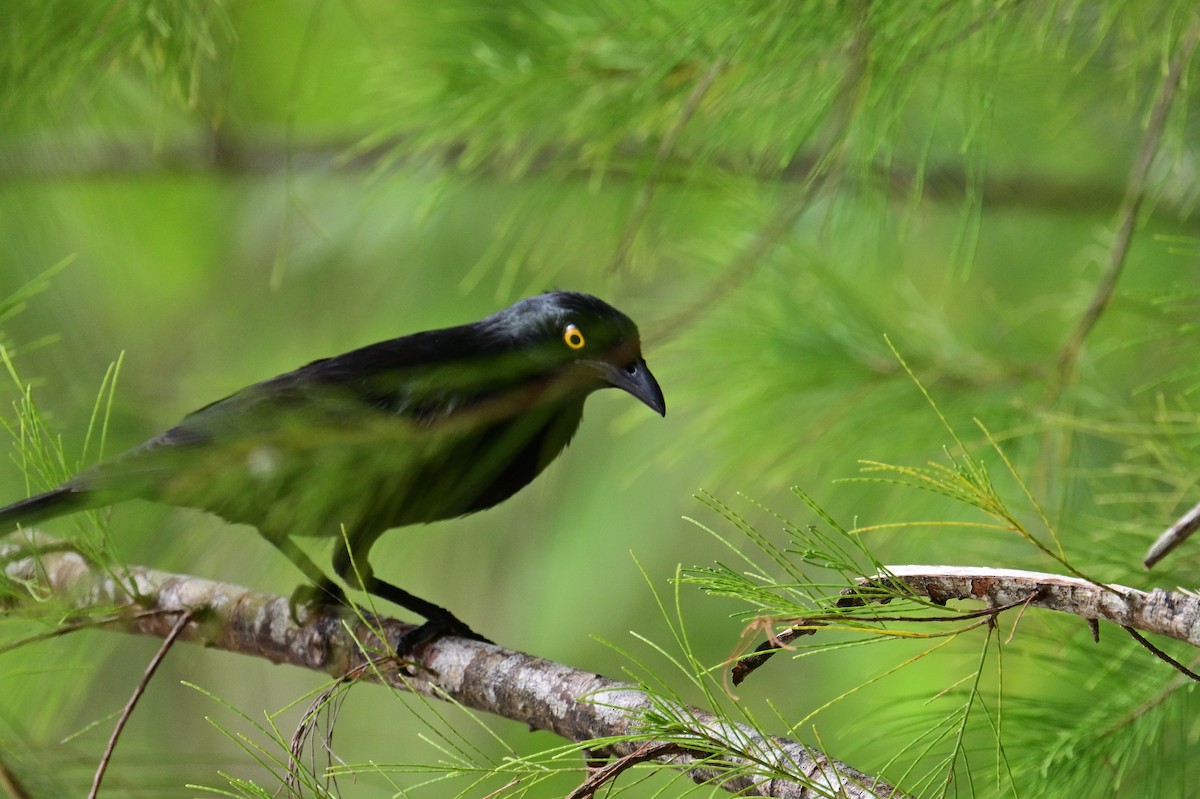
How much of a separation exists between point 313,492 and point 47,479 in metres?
0.32

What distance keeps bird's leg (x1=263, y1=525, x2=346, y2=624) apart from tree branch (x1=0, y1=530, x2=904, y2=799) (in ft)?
0.07

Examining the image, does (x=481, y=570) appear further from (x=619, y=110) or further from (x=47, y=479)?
(x=47, y=479)

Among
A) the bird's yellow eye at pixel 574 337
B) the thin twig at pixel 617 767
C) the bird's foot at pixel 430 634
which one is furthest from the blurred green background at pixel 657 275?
the thin twig at pixel 617 767

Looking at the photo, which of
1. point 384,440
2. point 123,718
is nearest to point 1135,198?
point 384,440

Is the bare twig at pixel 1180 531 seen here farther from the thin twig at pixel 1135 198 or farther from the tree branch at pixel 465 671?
the thin twig at pixel 1135 198

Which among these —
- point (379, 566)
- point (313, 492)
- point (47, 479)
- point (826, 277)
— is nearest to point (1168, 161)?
point (826, 277)

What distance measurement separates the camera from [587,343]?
1504 millimetres

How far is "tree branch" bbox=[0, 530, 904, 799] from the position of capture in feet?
3.27

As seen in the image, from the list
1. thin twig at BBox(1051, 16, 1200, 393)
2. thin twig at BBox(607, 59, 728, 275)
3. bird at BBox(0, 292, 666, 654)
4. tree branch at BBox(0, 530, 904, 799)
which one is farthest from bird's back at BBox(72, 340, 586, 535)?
thin twig at BBox(1051, 16, 1200, 393)

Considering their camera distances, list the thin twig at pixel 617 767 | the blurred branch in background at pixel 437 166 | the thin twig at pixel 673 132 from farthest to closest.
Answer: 1. the blurred branch in background at pixel 437 166
2. the thin twig at pixel 673 132
3. the thin twig at pixel 617 767

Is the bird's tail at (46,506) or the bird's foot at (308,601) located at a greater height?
the bird's tail at (46,506)

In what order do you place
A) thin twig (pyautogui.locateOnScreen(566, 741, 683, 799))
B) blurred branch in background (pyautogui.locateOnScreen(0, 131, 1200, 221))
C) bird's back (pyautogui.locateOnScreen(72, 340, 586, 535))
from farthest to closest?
1. blurred branch in background (pyautogui.locateOnScreen(0, 131, 1200, 221))
2. bird's back (pyautogui.locateOnScreen(72, 340, 586, 535))
3. thin twig (pyautogui.locateOnScreen(566, 741, 683, 799))

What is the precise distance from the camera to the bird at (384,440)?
1.25m

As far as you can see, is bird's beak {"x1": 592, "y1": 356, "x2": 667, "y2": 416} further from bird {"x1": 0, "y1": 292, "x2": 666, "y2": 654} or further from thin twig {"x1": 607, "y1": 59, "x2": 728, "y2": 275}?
thin twig {"x1": 607, "y1": 59, "x2": 728, "y2": 275}
